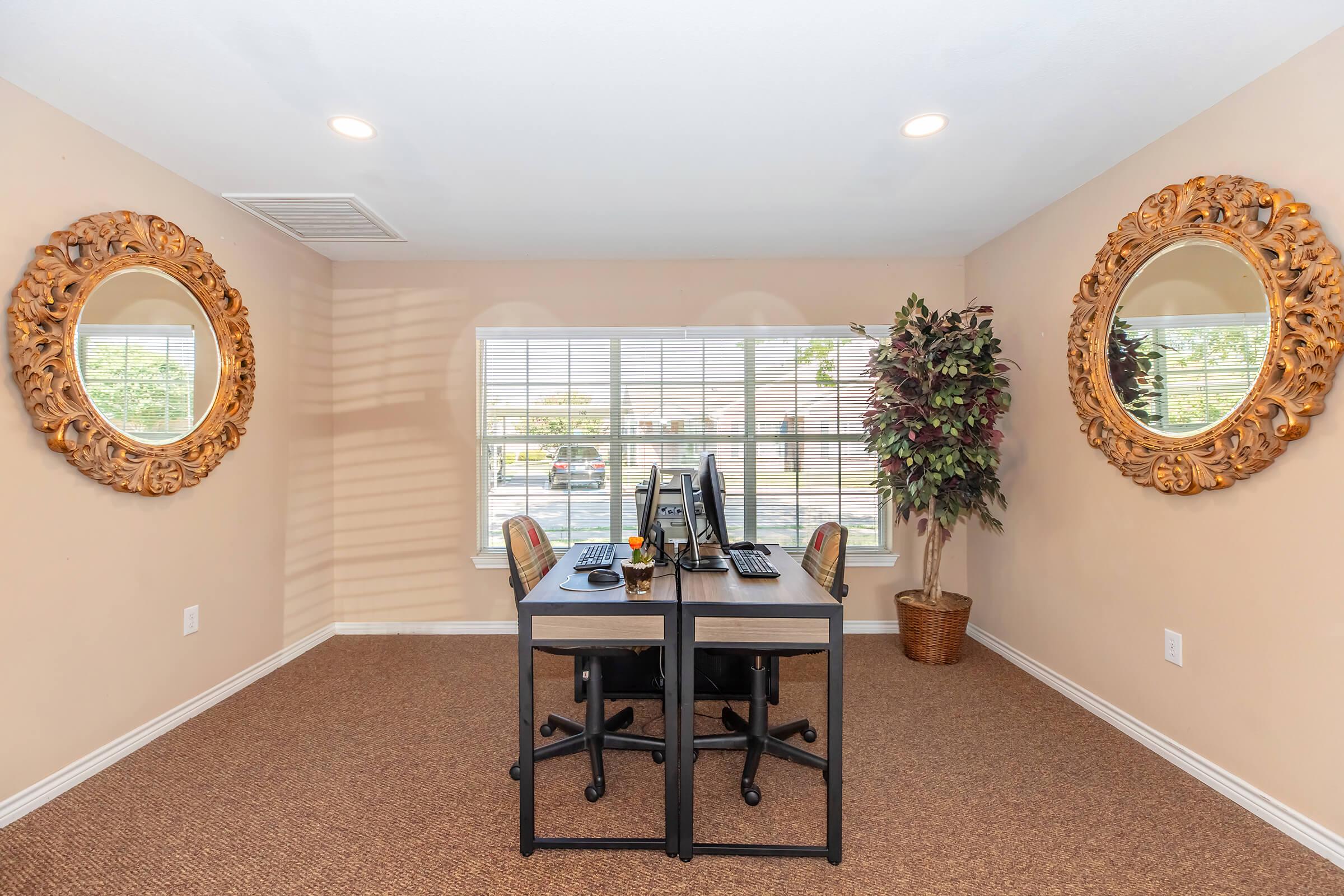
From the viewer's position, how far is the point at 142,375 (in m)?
2.67

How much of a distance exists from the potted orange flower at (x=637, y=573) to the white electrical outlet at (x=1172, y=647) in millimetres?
2213

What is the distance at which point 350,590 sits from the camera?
427 cm

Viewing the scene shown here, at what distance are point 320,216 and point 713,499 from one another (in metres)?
2.66

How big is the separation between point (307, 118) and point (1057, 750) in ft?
13.2

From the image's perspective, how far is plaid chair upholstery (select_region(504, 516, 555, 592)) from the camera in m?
2.77

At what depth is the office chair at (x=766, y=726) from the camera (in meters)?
2.31

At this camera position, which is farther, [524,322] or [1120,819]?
[524,322]

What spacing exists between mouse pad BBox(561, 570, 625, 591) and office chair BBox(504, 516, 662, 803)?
0.69ft

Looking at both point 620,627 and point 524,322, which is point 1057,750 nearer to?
point 620,627

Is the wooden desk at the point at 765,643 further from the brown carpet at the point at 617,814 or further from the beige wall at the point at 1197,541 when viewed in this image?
the beige wall at the point at 1197,541

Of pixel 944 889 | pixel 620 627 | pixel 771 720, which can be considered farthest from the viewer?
pixel 771 720

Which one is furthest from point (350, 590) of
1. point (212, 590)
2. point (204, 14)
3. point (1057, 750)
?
point (1057, 750)

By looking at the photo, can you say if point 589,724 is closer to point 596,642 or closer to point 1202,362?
point 596,642

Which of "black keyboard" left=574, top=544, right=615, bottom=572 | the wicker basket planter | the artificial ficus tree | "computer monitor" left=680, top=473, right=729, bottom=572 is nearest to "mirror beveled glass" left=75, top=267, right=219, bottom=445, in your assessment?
"black keyboard" left=574, top=544, right=615, bottom=572
